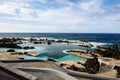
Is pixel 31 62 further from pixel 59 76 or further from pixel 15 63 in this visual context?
pixel 59 76

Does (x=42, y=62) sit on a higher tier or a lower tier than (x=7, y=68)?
lower

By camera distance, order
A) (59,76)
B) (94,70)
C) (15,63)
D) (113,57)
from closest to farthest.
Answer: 1. (59,76)
2. (15,63)
3. (94,70)
4. (113,57)

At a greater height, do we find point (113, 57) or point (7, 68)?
point (7, 68)

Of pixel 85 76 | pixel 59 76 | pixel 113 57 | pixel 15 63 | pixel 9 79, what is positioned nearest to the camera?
Result: pixel 9 79

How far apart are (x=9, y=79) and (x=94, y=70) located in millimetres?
27847

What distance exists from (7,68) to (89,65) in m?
28.9

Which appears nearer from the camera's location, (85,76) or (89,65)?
(85,76)

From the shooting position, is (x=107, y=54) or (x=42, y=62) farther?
(x=107, y=54)

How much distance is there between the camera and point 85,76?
52.3ft

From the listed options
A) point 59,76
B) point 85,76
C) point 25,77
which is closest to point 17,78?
point 25,77

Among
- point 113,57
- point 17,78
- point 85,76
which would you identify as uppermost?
point 17,78

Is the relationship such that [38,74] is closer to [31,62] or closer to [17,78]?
[17,78]

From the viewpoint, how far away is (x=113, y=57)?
57719mm

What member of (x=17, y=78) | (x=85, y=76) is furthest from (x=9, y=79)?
(x=85, y=76)
